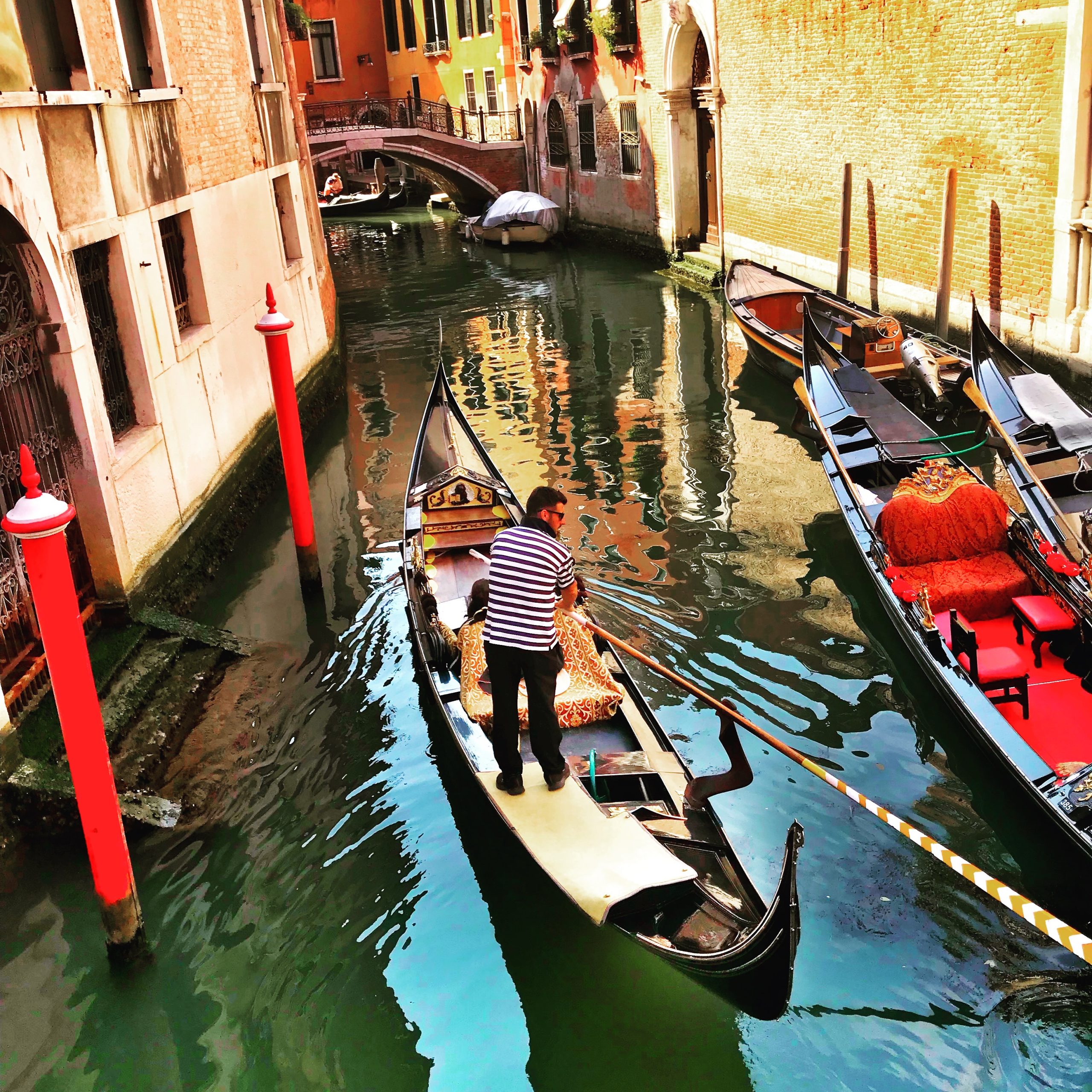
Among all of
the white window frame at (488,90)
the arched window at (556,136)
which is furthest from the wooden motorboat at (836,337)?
the white window frame at (488,90)

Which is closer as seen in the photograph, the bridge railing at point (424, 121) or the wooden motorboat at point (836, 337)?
the wooden motorboat at point (836, 337)

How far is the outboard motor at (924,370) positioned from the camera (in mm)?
6699

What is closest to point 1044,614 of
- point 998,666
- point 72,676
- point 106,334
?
point 998,666

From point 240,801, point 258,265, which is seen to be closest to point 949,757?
point 240,801

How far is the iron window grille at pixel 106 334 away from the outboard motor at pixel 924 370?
429cm

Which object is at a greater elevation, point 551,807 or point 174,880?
point 551,807

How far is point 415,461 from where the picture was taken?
5.42m

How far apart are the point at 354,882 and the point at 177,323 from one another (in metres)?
3.52

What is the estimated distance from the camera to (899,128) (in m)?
8.31

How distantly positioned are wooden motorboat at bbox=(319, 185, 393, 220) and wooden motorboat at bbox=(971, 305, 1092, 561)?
16855 mm

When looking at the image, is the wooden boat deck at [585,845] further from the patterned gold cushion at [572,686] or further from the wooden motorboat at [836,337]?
the wooden motorboat at [836,337]

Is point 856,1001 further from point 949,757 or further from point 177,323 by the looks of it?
point 177,323

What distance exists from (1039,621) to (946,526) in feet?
2.12

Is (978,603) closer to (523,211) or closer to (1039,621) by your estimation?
(1039,621)
